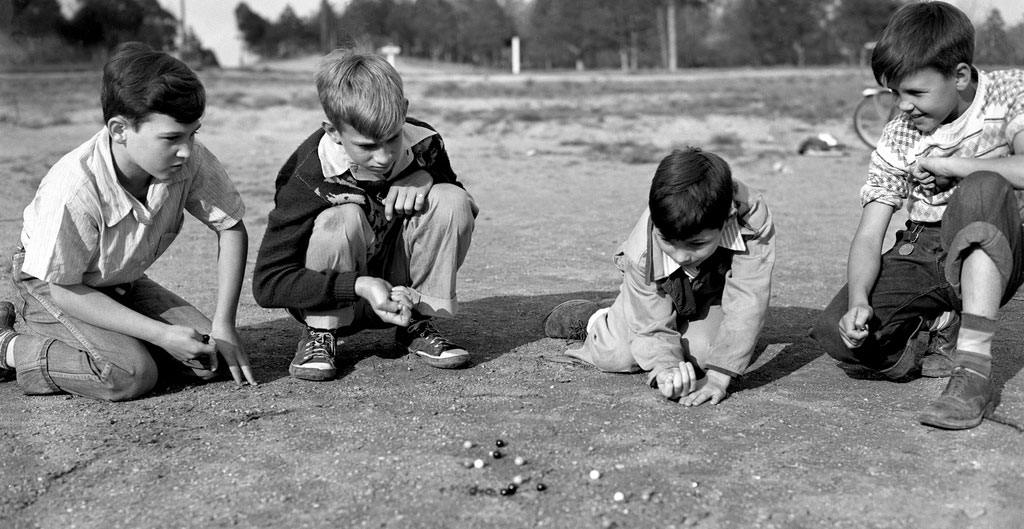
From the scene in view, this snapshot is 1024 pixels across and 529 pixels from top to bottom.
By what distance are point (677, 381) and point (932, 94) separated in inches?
47.1

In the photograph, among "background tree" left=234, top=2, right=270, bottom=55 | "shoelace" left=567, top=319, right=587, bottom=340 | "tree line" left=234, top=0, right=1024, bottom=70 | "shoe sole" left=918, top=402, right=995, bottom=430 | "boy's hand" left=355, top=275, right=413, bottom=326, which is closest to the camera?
"shoe sole" left=918, top=402, right=995, bottom=430

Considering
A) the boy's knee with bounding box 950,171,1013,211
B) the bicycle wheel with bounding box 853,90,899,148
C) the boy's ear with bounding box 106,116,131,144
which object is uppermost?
the boy's ear with bounding box 106,116,131,144

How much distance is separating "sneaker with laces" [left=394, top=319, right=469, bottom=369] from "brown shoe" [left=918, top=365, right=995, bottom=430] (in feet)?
4.89

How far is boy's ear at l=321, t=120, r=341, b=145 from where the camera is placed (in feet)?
11.2

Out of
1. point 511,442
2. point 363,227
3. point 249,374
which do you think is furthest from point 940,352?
point 249,374

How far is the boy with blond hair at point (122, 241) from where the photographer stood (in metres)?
3.13

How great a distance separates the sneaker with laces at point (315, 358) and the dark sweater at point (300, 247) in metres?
0.11

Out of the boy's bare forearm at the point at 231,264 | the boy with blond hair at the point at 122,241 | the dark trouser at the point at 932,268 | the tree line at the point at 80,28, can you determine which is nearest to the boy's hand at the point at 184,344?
the boy with blond hair at the point at 122,241

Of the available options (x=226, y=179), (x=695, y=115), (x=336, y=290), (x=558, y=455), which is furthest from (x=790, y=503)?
(x=695, y=115)

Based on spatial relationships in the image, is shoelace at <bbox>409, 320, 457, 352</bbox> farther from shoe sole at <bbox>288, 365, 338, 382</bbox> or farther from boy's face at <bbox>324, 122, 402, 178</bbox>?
boy's face at <bbox>324, 122, 402, 178</bbox>

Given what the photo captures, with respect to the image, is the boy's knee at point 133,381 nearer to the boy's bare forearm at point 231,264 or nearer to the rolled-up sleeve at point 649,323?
the boy's bare forearm at point 231,264

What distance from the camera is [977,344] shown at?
9.76 ft

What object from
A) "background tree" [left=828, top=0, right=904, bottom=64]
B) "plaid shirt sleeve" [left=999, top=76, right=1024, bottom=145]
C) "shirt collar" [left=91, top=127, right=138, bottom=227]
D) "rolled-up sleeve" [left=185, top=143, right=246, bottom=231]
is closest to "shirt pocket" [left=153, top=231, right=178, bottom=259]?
"rolled-up sleeve" [left=185, top=143, right=246, bottom=231]

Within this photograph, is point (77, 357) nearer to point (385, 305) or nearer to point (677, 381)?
point (385, 305)
